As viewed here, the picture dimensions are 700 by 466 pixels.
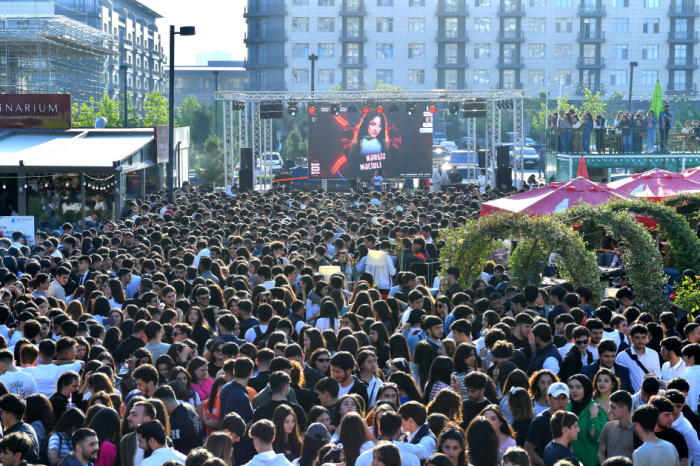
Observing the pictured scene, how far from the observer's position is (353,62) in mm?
82125

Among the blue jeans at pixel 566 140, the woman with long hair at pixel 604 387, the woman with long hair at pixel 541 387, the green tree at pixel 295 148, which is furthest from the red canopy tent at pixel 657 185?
the green tree at pixel 295 148

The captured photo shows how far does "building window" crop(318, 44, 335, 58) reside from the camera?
8219 centimetres

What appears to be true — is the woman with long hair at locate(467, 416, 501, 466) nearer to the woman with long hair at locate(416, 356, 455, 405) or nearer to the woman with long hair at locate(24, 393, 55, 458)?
the woman with long hair at locate(416, 356, 455, 405)

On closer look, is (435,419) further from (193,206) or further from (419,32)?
(419,32)

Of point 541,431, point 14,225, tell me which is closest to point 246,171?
point 14,225

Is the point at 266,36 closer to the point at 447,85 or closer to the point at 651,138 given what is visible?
the point at 447,85

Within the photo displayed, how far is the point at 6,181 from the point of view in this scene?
24.7m

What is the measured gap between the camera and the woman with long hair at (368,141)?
111ft

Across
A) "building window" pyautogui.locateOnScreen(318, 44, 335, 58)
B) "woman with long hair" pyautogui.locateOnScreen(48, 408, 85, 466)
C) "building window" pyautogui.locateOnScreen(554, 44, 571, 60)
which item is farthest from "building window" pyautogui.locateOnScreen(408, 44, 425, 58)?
"woman with long hair" pyautogui.locateOnScreen(48, 408, 85, 466)

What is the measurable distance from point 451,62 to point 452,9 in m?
5.41

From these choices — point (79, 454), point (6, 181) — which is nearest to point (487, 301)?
point (79, 454)

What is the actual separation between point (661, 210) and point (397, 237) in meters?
4.93

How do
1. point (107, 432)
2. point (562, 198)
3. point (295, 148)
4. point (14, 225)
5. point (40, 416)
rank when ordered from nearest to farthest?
1. point (107, 432)
2. point (40, 416)
3. point (14, 225)
4. point (562, 198)
5. point (295, 148)

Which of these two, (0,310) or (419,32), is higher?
(419,32)
